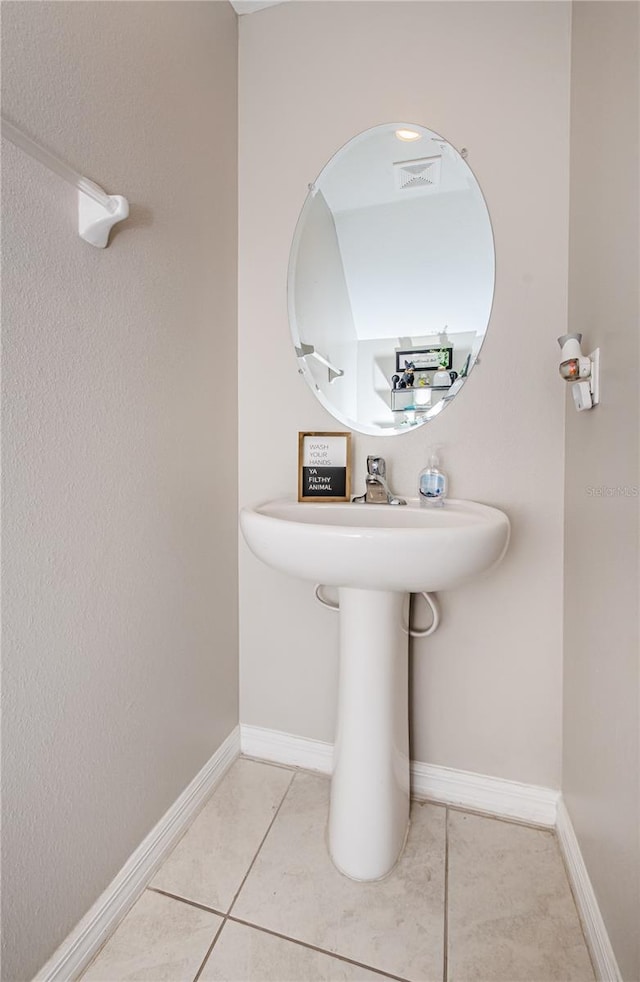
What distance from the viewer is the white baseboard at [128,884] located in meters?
0.88

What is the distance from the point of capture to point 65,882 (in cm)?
88

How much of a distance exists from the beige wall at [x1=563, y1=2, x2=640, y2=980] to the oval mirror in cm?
26

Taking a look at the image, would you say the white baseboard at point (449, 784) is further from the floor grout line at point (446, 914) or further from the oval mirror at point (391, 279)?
the oval mirror at point (391, 279)

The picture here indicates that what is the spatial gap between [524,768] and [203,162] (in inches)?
72.2

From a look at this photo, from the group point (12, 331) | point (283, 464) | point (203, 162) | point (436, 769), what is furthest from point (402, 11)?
point (436, 769)

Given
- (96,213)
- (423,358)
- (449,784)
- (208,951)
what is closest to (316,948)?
(208,951)

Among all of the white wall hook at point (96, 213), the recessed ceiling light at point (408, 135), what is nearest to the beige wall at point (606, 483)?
the recessed ceiling light at point (408, 135)

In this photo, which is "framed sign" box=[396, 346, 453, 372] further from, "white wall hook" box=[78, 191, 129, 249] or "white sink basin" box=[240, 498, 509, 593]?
"white wall hook" box=[78, 191, 129, 249]

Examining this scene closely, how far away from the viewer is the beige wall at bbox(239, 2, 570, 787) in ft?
4.02

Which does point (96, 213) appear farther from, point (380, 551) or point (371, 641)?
point (371, 641)

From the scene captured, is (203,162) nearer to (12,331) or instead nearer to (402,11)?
(402,11)

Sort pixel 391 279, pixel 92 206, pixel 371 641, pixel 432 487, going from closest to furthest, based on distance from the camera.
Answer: pixel 92 206
pixel 371 641
pixel 432 487
pixel 391 279

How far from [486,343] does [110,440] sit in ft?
3.14

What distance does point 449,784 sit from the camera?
1365mm
